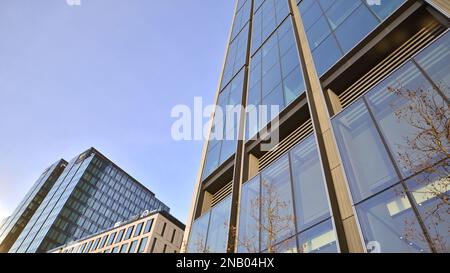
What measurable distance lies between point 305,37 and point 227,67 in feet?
42.6

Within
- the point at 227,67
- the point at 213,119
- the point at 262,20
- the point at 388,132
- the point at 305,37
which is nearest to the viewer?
the point at 388,132

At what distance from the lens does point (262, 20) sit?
2505 centimetres

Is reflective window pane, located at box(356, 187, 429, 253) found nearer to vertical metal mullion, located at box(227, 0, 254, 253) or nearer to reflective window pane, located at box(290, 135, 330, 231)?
reflective window pane, located at box(290, 135, 330, 231)

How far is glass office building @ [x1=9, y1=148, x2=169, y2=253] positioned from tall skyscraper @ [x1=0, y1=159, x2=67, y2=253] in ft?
16.2

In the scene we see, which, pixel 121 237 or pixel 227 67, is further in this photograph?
pixel 121 237

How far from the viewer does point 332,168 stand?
9086mm

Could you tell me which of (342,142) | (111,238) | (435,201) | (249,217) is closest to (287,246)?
(249,217)

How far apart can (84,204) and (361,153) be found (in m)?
104

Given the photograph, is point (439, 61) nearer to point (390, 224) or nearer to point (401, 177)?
point (401, 177)

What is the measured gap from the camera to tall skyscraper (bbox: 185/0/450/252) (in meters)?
6.26

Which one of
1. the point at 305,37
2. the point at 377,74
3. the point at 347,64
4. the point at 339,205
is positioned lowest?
the point at 339,205

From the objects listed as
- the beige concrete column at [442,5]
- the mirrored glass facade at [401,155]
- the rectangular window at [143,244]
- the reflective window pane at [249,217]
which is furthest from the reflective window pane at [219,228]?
the rectangular window at [143,244]

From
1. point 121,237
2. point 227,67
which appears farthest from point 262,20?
point 121,237
